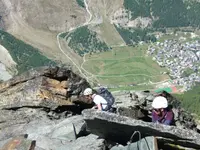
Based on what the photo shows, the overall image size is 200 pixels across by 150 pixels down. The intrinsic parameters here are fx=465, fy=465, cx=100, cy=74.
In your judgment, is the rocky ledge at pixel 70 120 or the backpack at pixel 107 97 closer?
the rocky ledge at pixel 70 120

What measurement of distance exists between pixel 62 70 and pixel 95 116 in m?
12.2

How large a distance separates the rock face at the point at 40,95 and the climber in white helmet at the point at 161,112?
28.2ft

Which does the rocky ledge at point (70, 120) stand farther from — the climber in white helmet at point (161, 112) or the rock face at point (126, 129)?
the climber in white helmet at point (161, 112)

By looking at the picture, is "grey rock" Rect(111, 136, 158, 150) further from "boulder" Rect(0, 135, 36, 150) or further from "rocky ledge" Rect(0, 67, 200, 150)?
"boulder" Rect(0, 135, 36, 150)

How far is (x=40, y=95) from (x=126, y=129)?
11551mm

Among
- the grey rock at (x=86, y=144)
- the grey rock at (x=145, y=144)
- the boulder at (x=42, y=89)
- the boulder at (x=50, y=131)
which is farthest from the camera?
the boulder at (x=42, y=89)

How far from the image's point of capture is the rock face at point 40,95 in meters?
26.3

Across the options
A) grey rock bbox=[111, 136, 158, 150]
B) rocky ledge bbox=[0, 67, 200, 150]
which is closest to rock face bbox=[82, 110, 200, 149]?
rocky ledge bbox=[0, 67, 200, 150]

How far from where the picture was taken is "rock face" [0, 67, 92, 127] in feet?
86.4

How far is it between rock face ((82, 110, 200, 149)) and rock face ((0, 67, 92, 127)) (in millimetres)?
9129

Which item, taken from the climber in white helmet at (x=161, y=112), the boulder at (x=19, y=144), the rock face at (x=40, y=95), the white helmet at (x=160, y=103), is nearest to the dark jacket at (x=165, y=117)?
the climber in white helmet at (x=161, y=112)

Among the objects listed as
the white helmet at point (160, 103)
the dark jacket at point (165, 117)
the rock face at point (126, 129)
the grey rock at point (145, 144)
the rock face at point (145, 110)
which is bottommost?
the grey rock at point (145, 144)

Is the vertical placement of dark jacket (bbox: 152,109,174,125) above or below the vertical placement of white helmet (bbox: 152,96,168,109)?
below

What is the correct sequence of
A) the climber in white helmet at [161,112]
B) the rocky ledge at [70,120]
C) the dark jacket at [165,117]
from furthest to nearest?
the dark jacket at [165,117]
the climber in white helmet at [161,112]
the rocky ledge at [70,120]
